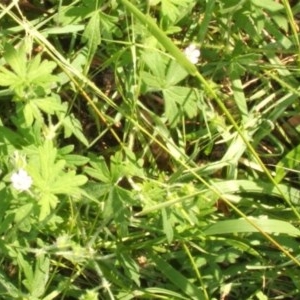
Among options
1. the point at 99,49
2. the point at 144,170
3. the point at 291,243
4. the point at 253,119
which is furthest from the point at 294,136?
the point at 99,49

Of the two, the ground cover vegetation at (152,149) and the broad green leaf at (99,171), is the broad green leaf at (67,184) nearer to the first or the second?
the ground cover vegetation at (152,149)

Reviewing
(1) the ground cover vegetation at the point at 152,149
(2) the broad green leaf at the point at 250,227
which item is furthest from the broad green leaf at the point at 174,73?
(2) the broad green leaf at the point at 250,227

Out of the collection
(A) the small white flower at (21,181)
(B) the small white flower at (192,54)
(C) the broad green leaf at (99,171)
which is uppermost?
(B) the small white flower at (192,54)

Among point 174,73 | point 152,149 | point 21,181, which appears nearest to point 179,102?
point 174,73

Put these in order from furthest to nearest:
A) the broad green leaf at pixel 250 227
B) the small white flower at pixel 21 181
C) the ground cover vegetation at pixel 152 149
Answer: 1. the broad green leaf at pixel 250 227
2. the ground cover vegetation at pixel 152 149
3. the small white flower at pixel 21 181

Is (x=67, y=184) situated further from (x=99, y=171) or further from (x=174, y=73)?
(x=174, y=73)

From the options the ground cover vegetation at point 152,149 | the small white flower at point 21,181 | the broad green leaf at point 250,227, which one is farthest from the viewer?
the broad green leaf at point 250,227

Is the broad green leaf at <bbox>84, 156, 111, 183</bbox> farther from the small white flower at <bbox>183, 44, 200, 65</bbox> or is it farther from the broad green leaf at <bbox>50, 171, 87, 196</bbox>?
the small white flower at <bbox>183, 44, 200, 65</bbox>
